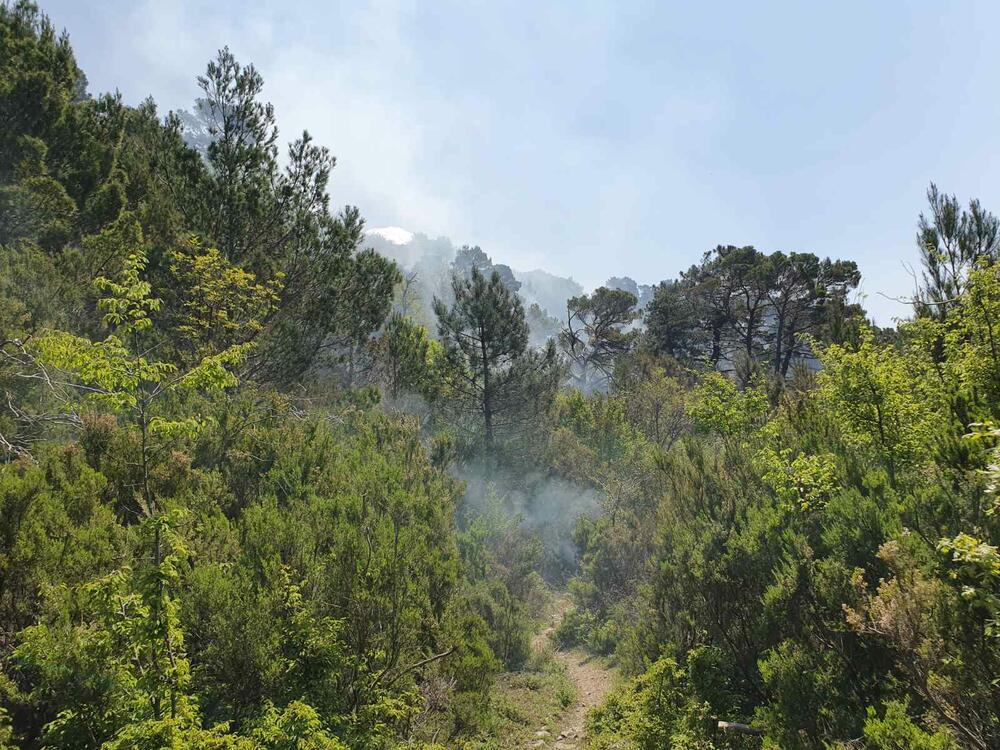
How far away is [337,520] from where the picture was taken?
689 cm

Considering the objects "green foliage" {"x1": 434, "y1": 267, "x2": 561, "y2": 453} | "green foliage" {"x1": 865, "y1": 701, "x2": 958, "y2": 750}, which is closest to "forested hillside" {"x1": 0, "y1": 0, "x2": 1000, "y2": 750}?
"green foliage" {"x1": 865, "y1": 701, "x2": 958, "y2": 750}

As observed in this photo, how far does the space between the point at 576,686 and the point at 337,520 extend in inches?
261

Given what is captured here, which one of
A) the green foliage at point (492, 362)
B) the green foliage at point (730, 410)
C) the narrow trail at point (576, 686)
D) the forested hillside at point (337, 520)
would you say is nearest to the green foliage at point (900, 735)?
the forested hillside at point (337, 520)

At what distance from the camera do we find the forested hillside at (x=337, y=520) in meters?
3.76

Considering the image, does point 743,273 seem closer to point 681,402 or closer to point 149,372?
point 681,402

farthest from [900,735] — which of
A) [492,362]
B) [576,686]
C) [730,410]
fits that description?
[492,362]

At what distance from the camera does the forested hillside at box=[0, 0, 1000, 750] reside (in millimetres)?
3764

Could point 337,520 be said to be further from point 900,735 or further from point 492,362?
point 492,362

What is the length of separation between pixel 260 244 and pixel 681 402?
16760mm

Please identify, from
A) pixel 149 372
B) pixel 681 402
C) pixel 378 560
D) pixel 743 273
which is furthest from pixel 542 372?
pixel 149 372

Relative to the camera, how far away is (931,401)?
6.39m

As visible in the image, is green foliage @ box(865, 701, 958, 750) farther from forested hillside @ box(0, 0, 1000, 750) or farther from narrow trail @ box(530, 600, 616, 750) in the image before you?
narrow trail @ box(530, 600, 616, 750)

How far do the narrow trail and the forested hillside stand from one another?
16 cm

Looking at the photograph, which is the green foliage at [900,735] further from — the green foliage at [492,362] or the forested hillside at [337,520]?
the green foliage at [492,362]
